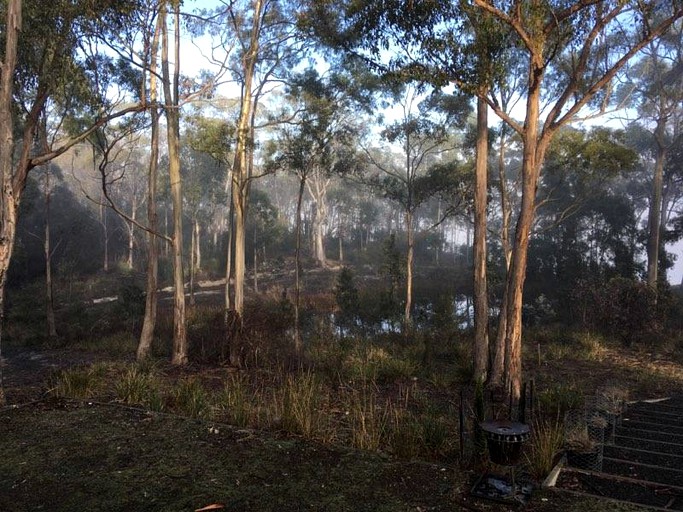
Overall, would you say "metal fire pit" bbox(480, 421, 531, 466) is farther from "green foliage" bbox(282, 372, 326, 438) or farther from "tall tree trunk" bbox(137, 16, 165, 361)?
"tall tree trunk" bbox(137, 16, 165, 361)

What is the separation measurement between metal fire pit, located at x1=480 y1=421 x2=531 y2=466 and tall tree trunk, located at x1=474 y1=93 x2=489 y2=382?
6572mm

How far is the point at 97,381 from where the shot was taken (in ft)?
25.0

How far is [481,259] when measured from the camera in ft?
34.7

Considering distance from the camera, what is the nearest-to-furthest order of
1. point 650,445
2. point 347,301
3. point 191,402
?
point 650,445, point 191,402, point 347,301

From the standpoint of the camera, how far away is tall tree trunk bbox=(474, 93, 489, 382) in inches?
404

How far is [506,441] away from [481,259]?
7237 millimetres

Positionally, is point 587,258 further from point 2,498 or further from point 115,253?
point 115,253

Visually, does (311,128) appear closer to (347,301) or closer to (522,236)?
(347,301)

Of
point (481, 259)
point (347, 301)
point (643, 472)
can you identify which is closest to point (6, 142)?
point (643, 472)

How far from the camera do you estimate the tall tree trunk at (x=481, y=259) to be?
10250 mm

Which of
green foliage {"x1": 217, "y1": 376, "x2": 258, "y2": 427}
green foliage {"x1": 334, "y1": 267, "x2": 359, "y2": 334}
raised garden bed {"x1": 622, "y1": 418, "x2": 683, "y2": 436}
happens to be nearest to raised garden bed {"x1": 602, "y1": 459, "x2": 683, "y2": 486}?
raised garden bed {"x1": 622, "y1": 418, "x2": 683, "y2": 436}

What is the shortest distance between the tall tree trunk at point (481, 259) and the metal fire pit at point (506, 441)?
6572 mm

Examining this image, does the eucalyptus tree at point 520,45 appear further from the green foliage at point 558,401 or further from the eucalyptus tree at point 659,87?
the eucalyptus tree at point 659,87

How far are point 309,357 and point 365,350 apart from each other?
142 cm
